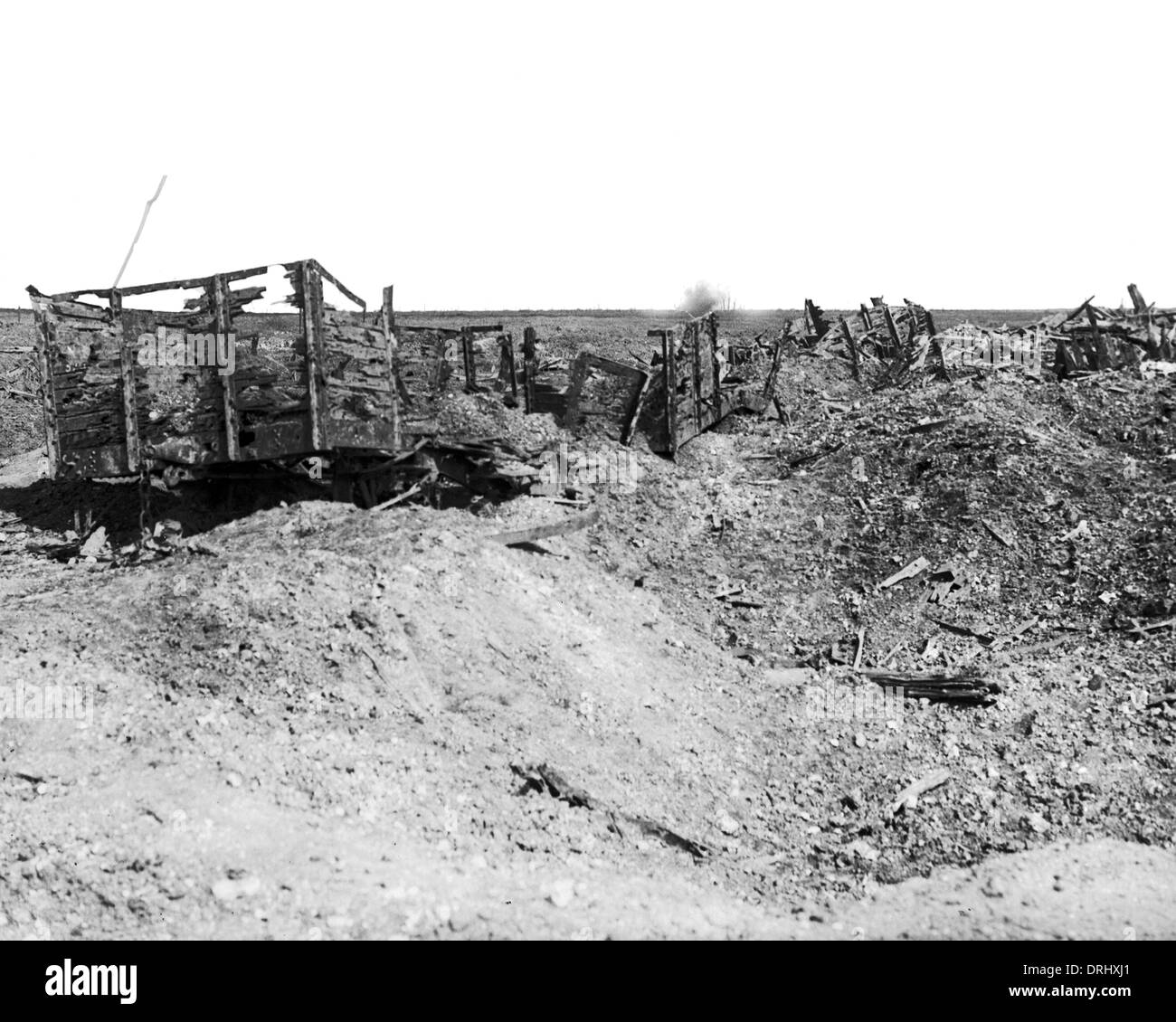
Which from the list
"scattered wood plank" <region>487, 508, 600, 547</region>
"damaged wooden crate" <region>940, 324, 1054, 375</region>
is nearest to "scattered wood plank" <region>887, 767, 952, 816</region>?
"scattered wood plank" <region>487, 508, 600, 547</region>

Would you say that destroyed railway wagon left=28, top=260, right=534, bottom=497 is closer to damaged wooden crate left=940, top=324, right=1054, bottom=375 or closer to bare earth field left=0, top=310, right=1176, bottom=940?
bare earth field left=0, top=310, right=1176, bottom=940

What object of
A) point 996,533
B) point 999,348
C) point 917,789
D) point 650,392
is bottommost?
point 917,789

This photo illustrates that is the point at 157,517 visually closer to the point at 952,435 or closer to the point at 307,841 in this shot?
the point at 307,841

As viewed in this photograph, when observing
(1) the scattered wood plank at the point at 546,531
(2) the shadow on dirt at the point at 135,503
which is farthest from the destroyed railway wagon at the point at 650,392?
(2) the shadow on dirt at the point at 135,503

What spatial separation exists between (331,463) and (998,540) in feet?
26.5

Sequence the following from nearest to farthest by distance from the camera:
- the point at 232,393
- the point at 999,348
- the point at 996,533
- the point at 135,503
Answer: the point at 232,393
the point at 135,503
the point at 996,533
the point at 999,348

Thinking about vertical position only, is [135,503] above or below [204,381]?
below

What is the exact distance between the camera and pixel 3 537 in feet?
41.2

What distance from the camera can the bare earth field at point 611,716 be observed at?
634 cm

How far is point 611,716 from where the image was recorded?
889 cm

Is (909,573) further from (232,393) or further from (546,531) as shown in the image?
(232,393)

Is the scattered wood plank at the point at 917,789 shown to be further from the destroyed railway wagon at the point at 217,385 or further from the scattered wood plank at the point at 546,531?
the destroyed railway wagon at the point at 217,385

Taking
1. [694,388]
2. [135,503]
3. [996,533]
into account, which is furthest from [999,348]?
[135,503]
